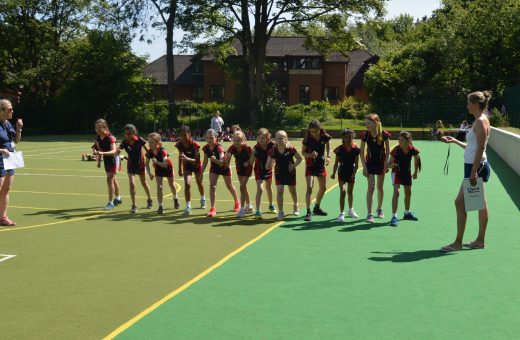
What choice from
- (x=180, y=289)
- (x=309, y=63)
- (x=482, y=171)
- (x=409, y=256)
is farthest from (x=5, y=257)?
(x=309, y=63)

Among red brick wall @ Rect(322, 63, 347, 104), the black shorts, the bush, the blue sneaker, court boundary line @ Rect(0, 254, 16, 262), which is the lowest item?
court boundary line @ Rect(0, 254, 16, 262)

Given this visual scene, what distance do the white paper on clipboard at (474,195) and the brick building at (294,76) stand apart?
55.6 meters

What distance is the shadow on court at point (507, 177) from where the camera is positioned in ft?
45.4

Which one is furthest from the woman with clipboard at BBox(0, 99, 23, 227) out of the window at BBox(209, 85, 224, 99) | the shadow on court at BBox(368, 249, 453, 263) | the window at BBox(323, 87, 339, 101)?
the window at BBox(209, 85, 224, 99)

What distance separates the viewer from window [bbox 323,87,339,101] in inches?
2653

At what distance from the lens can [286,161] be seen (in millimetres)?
11258

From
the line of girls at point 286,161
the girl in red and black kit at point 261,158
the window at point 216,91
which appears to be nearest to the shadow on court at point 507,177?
the line of girls at point 286,161

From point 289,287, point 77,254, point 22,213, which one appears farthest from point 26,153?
point 289,287

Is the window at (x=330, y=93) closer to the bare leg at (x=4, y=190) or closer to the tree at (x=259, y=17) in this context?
the tree at (x=259, y=17)

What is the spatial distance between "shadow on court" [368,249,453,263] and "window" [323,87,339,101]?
59.7m

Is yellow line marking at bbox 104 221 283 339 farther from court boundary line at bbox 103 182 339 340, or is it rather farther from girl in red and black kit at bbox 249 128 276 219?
girl in red and black kit at bbox 249 128 276 219

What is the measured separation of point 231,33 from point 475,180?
4424 cm

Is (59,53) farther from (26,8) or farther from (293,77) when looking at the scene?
(293,77)

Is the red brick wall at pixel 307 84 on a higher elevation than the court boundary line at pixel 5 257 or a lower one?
higher
